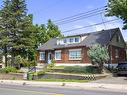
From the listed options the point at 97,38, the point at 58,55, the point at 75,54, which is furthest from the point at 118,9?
the point at 58,55

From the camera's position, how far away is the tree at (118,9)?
33984 millimetres

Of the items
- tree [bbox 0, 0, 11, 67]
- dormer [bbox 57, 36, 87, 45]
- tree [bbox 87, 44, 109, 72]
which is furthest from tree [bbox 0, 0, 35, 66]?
tree [bbox 87, 44, 109, 72]

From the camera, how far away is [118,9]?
115 feet

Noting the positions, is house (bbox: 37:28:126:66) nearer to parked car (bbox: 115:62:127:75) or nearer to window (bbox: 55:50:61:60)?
window (bbox: 55:50:61:60)

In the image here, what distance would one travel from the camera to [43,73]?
137ft

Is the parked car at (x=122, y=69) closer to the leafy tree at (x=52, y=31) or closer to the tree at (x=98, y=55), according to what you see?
the tree at (x=98, y=55)

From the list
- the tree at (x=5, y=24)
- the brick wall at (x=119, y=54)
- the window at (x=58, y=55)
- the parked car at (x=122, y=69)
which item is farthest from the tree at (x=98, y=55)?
the tree at (x=5, y=24)

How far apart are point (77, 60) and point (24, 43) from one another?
974 centimetres

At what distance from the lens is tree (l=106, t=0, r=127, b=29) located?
3398 centimetres

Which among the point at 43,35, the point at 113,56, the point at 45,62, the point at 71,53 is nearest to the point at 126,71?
the point at 113,56

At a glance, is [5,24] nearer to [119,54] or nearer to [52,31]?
[119,54]

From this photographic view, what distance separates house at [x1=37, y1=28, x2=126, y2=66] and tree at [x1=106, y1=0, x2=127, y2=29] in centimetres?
911

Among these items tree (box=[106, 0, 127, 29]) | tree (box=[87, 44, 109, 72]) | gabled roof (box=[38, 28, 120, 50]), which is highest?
tree (box=[106, 0, 127, 29])

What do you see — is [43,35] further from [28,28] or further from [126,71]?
[126,71]
